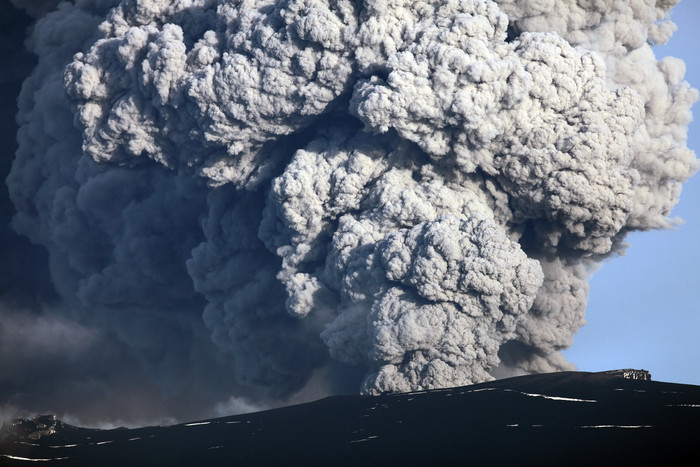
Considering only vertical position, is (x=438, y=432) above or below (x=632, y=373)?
below

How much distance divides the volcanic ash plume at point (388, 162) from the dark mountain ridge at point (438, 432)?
88.3 inches

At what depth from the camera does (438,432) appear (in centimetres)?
2530

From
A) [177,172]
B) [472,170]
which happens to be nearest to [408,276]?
[472,170]

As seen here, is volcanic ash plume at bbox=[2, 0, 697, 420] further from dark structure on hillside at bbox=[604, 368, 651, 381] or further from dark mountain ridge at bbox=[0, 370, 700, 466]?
dark structure on hillside at bbox=[604, 368, 651, 381]

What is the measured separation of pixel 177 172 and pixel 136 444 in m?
11.3

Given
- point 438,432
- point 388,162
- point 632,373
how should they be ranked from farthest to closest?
point 388,162 < point 632,373 < point 438,432

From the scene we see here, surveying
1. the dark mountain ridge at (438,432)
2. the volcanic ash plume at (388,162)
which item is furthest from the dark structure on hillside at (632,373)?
the volcanic ash plume at (388,162)

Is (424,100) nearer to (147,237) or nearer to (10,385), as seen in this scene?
(147,237)

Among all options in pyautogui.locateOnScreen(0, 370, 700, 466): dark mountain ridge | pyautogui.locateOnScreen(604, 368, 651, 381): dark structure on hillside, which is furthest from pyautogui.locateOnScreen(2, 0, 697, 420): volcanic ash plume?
pyautogui.locateOnScreen(604, 368, 651, 381): dark structure on hillside

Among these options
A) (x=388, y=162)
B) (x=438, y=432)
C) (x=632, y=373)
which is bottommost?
(x=438, y=432)

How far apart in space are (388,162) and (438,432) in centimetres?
998

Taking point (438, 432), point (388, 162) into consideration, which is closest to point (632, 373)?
point (438, 432)

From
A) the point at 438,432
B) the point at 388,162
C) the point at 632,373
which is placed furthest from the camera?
the point at 388,162

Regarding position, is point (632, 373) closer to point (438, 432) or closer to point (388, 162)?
point (438, 432)
